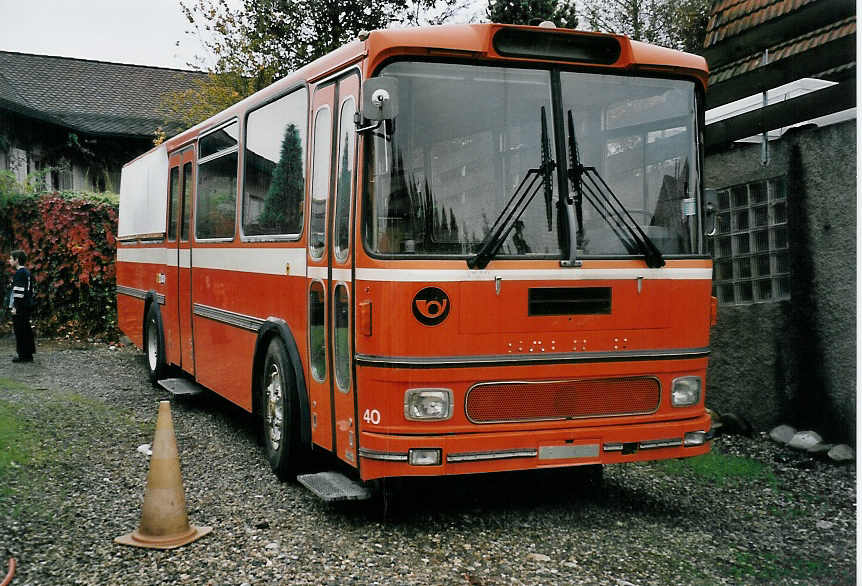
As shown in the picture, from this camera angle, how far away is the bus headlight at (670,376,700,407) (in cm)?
586

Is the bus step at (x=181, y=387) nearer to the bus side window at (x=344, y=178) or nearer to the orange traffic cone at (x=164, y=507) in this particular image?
the orange traffic cone at (x=164, y=507)

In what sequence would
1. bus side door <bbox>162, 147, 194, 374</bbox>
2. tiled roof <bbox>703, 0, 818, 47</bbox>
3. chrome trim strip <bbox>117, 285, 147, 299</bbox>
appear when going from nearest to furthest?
tiled roof <bbox>703, 0, 818, 47</bbox> → bus side door <bbox>162, 147, 194, 374</bbox> → chrome trim strip <bbox>117, 285, 147, 299</bbox>

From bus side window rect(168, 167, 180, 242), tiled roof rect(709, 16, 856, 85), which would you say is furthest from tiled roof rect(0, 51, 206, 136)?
tiled roof rect(709, 16, 856, 85)

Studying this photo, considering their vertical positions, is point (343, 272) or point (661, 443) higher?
point (343, 272)

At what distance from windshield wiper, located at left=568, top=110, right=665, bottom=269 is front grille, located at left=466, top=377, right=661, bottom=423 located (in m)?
0.77

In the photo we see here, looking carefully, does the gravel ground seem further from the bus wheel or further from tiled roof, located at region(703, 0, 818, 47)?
tiled roof, located at region(703, 0, 818, 47)

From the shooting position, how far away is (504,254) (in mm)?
5445

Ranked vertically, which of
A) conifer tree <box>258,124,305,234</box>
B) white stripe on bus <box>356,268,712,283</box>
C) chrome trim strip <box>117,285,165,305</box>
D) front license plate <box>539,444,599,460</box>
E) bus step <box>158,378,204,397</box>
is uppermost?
conifer tree <box>258,124,305,234</box>

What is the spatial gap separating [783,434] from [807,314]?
1.05 m

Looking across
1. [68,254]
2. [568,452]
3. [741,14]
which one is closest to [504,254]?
[568,452]

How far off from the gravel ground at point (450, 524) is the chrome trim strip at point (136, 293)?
2.96 m

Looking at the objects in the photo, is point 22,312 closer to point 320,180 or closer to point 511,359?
point 320,180

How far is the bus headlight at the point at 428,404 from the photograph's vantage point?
5.35m

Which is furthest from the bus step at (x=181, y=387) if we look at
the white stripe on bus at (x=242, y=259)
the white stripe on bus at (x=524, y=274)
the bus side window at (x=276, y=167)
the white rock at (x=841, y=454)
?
the white rock at (x=841, y=454)
